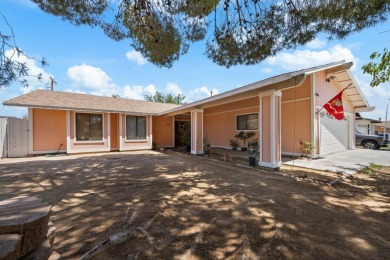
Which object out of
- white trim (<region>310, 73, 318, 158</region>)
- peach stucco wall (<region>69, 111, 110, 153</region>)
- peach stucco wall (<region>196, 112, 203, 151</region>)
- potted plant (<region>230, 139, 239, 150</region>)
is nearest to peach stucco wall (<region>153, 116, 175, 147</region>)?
peach stucco wall (<region>69, 111, 110, 153</region>)

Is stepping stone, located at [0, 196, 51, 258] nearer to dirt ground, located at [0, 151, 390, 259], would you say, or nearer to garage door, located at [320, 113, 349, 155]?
dirt ground, located at [0, 151, 390, 259]

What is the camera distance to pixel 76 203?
12.1 ft

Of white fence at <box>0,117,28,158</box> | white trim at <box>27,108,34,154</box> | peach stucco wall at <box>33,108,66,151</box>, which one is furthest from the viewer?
peach stucco wall at <box>33,108,66,151</box>

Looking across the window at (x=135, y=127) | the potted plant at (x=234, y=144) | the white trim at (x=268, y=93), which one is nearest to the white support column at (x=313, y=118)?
the white trim at (x=268, y=93)

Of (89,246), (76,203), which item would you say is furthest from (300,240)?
(76,203)

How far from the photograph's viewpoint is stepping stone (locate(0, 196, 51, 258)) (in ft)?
4.53

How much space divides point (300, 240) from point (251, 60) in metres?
4.48

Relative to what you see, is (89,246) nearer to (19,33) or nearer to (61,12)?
(19,33)

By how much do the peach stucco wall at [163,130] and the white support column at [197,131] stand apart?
173 inches

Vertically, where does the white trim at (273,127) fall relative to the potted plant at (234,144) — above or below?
above

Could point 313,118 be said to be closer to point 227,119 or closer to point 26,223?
point 227,119

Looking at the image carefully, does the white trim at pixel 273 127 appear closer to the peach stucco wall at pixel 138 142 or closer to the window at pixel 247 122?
the window at pixel 247 122

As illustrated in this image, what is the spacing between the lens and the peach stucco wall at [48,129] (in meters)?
10.5

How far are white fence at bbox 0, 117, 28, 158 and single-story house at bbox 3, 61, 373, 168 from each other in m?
0.28
